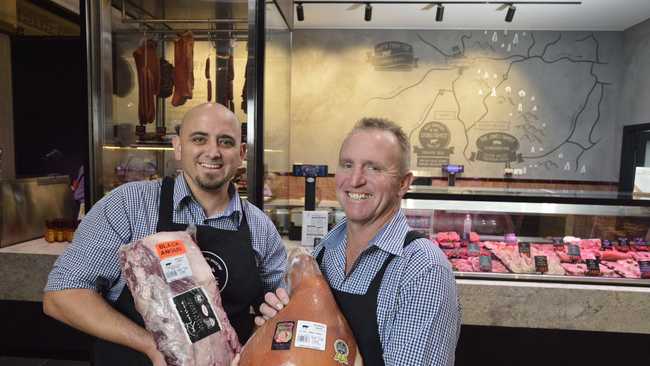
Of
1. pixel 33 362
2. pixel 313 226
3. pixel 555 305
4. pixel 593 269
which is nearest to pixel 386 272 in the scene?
pixel 313 226

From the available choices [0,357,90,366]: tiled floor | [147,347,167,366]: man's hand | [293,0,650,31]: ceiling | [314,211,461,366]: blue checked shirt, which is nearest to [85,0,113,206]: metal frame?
[0,357,90,366]: tiled floor

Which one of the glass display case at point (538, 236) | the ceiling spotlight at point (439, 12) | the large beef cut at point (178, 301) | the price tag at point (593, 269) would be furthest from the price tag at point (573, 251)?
the ceiling spotlight at point (439, 12)

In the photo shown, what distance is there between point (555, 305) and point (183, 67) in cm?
340

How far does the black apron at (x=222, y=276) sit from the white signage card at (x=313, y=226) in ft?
4.05

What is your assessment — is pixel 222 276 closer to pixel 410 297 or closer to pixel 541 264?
pixel 410 297

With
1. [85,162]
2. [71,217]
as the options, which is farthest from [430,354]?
[71,217]

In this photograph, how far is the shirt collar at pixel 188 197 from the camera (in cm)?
183

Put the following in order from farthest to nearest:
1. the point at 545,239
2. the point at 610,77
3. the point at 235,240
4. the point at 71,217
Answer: the point at 610,77
the point at 71,217
the point at 545,239
the point at 235,240

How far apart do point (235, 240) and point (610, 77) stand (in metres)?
7.23

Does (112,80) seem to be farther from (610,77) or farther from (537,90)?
(610,77)

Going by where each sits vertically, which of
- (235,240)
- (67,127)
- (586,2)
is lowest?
(235,240)

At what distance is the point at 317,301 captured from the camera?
4.10 ft

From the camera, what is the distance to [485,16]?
6492mm

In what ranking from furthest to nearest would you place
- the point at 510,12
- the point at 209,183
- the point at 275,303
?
the point at 510,12 → the point at 209,183 → the point at 275,303
